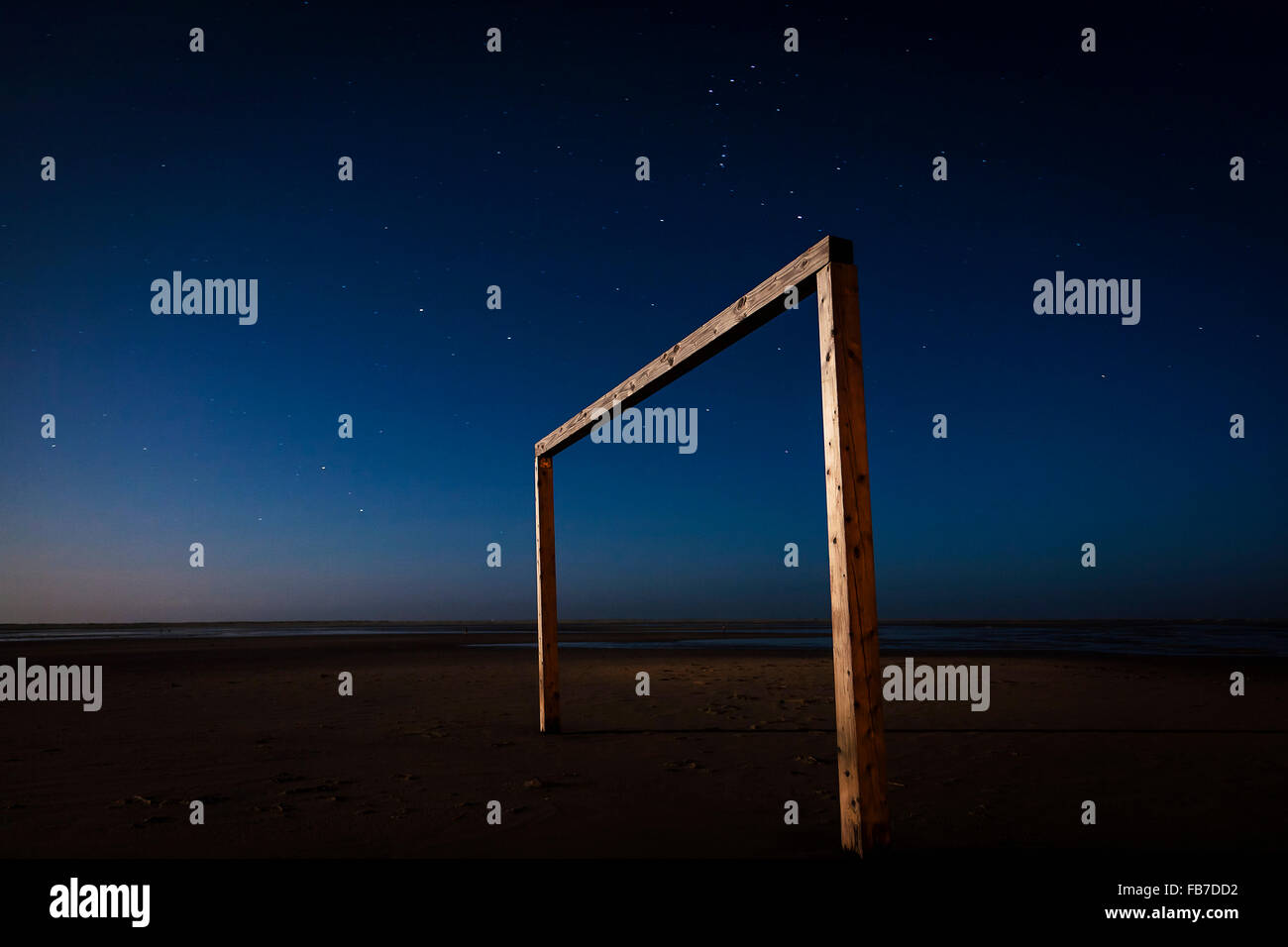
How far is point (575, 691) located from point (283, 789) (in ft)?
21.1

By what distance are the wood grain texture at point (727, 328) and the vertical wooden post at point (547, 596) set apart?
47.4 inches

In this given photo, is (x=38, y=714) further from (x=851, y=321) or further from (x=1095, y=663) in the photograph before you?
(x=1095, y=663)

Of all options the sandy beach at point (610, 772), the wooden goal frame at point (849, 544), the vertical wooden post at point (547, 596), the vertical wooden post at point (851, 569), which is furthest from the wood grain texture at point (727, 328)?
the sandy beach at point (610, 772)

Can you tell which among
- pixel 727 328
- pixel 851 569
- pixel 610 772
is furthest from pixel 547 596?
pixel 851 569

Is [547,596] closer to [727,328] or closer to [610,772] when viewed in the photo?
[610,772]

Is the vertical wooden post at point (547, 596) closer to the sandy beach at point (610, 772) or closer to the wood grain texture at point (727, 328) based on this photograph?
the sandy beach at point (610, 772)

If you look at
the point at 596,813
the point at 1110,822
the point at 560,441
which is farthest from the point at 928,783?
the point at 560,441

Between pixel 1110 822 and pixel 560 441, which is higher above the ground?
pixel 560 441

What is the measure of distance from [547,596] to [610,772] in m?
2.35

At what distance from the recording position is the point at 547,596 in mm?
7863

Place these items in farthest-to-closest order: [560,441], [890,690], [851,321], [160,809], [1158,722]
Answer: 1. [890,690]
2. [1158,722]
3. [560,441]
4. [160,809]
5. [851,321]

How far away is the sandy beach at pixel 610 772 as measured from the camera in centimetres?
429

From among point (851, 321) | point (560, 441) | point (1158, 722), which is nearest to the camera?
point (851, 321)
